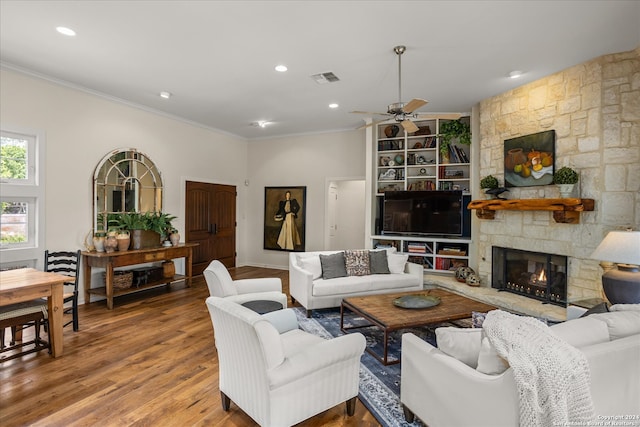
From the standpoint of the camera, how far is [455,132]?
5461mm

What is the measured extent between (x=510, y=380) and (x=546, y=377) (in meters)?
0.14

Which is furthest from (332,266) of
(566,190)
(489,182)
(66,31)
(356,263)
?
(66,31)

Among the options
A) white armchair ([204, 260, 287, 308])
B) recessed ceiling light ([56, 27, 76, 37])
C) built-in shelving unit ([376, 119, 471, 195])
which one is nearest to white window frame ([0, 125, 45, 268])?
recessed ceiling light ([56, 27, 76, 37])

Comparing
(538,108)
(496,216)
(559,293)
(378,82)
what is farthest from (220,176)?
(559,293)

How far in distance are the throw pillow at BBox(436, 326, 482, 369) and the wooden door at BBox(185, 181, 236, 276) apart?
5.37 metres

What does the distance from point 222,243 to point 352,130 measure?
11.6 feet

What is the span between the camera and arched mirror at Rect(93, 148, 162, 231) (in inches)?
190

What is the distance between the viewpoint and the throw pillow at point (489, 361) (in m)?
1.59

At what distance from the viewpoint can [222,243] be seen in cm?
716

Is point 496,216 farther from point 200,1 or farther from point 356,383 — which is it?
point 200,1

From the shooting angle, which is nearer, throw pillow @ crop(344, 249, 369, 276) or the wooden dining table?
the wooden dining table

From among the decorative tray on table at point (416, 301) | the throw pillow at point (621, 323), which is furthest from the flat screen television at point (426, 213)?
the throw pillow at point (621, 323)

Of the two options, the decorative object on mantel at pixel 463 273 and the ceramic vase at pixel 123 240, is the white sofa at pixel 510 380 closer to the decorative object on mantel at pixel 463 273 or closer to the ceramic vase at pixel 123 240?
the decorative object on mantel at pixel 463 273

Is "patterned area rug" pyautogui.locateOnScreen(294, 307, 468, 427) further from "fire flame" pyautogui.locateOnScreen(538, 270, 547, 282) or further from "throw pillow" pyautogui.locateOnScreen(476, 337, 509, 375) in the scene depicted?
"fire flame" pyautogui.locateOnScreen(538, 270, 547, 282)
